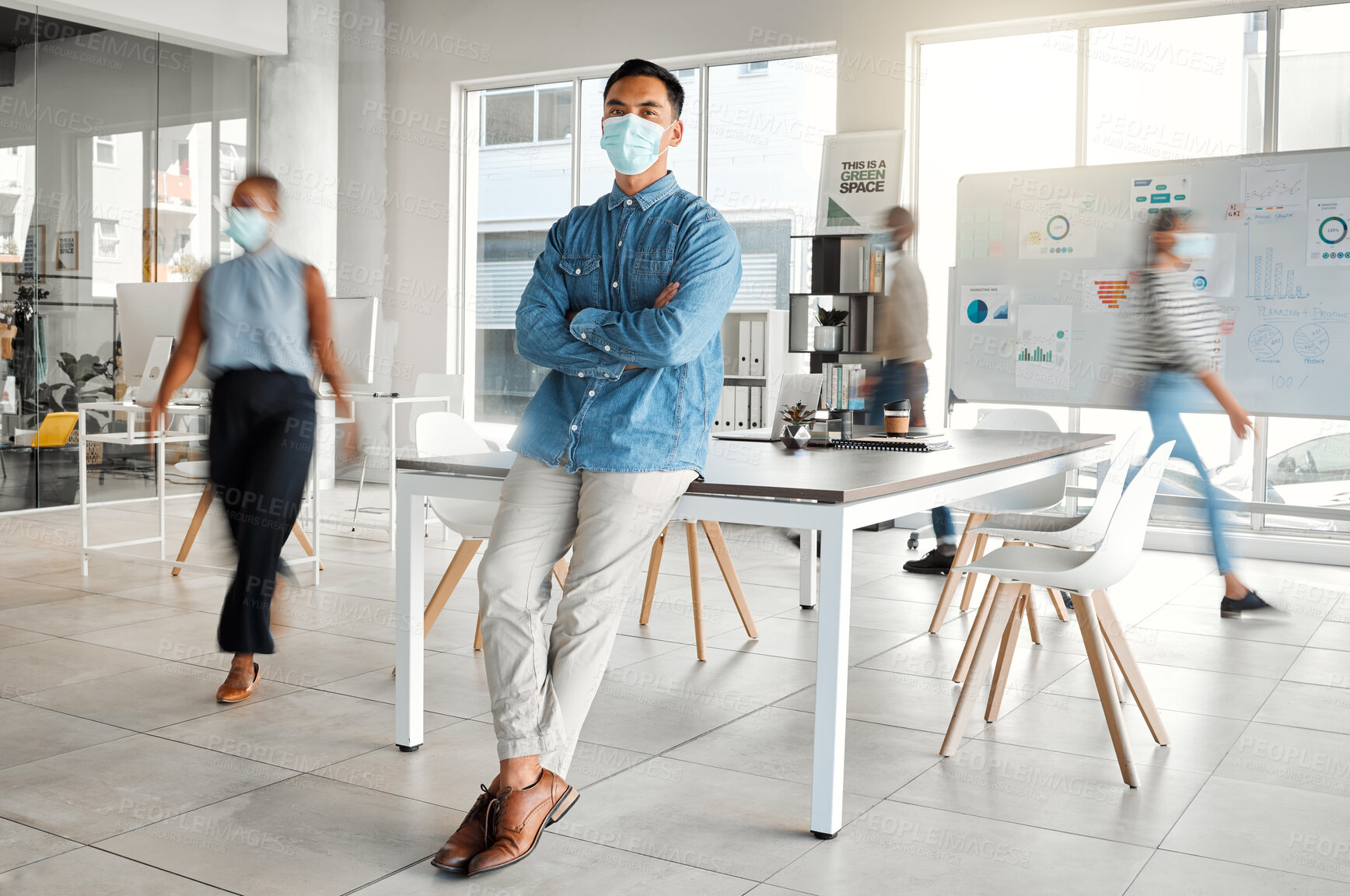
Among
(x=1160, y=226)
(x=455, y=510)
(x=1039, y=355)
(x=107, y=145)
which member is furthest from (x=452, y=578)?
(x=107, y=145)

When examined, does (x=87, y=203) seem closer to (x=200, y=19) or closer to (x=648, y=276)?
(x=200, y=19)

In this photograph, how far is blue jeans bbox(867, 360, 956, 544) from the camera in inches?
218

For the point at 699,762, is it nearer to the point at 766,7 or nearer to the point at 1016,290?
the point at 1016,290

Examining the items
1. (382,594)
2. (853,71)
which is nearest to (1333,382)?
(853,71)

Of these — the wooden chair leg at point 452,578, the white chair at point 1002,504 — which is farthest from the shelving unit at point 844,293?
the wooden chair leg at point 452,578

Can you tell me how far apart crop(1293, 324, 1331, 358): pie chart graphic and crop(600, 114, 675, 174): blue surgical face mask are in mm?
4159

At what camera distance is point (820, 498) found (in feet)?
7.68

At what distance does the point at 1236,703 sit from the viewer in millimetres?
3393

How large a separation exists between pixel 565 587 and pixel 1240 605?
3.39 metres

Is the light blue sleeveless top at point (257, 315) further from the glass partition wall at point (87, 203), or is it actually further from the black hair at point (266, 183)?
the glass partition wall at point (87, 203)

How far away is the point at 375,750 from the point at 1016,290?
4.39m

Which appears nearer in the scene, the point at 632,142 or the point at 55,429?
the point at 632,142

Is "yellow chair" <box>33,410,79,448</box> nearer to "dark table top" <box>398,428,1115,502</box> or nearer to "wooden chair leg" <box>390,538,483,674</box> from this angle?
"wooden chair leg" <box>390,538,483,674</box>

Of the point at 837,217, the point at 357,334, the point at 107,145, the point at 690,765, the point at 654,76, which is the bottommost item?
the point at 690,765
